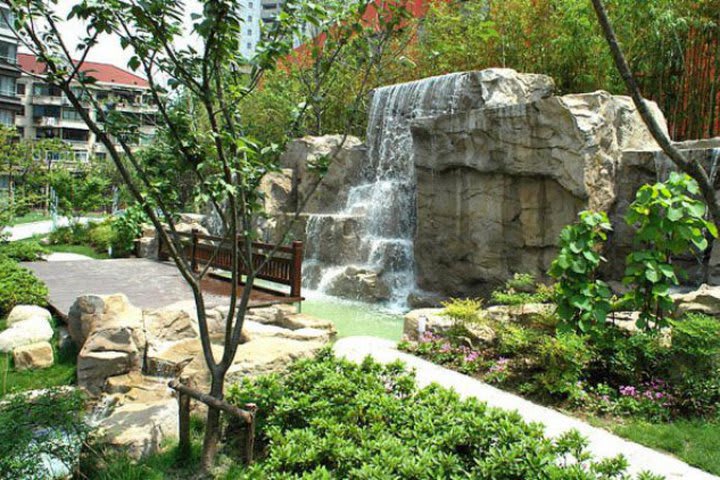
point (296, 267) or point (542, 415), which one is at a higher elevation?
point (296, 267)

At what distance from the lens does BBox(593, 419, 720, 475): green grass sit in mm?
3838

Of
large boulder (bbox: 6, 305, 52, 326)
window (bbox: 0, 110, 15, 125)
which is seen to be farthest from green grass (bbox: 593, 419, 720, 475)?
window (bbox: 0, 110, 15, 125)

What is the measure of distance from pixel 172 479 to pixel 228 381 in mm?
1100

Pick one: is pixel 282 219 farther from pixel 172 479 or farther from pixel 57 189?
pixel 172 479

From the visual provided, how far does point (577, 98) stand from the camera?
1020 centimetres

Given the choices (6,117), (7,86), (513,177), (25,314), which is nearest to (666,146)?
(25,314)

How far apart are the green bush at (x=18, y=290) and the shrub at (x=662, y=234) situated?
8.41m

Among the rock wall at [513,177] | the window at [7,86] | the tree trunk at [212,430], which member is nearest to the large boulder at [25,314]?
the rock wall at [513,177]

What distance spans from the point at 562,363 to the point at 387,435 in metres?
2.33

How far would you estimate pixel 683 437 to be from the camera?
416cm

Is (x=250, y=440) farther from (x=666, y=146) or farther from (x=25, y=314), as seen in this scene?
(x=25, y=314)

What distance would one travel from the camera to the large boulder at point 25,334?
676 cm

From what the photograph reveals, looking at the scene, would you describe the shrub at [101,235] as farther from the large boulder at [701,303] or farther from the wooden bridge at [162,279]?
the large boulder at [701,303]

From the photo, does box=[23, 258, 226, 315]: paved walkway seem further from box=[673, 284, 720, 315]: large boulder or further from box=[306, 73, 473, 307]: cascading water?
box=[673, 284, 720, 315]: large boulder
